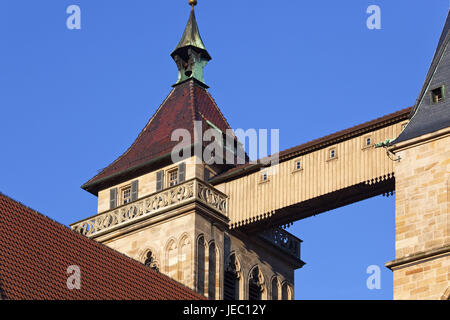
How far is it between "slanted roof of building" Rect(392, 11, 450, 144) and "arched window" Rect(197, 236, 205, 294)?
9071 mm

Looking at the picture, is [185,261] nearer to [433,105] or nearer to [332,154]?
[332,154]

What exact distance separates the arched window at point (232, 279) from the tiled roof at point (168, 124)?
456 centimetres

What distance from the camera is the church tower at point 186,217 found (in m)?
45.8

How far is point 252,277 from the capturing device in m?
47.7

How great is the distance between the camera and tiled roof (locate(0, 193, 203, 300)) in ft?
113

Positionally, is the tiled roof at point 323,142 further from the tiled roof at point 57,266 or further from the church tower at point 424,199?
the tiled roof at point 57,266

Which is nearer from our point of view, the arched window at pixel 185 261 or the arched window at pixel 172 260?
the arched window at pixel 185 261

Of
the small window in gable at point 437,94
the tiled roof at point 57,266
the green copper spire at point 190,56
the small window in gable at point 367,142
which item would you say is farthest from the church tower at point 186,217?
the small window in gable at point 437,94

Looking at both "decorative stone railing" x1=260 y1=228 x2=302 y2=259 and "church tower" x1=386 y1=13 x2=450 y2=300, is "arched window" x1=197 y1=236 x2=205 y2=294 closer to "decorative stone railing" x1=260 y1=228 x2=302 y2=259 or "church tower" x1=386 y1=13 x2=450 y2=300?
"decorative stone railing" x1=260 y1=228 x2=302 y2=259

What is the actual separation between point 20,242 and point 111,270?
3258mm

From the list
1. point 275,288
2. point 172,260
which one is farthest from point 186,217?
point 275,288

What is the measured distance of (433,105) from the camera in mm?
39531
